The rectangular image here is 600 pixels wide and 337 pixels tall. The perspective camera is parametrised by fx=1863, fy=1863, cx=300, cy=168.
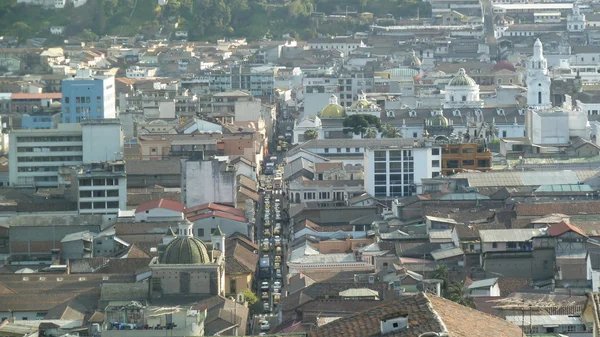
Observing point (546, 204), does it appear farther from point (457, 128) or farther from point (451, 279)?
point (457, 128)

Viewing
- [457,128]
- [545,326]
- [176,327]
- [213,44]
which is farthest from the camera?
[213,44]

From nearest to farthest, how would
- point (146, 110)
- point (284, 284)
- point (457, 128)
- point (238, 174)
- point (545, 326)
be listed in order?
point (545, 326), point (284, 284), point (238, 174), point (457, 128), point (146, 110)

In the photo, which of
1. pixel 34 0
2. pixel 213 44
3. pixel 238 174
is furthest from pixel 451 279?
pixel 34 0

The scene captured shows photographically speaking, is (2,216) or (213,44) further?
(213,44)

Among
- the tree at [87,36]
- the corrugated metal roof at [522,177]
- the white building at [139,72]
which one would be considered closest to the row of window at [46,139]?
the corrugated metal roof at [522,177]

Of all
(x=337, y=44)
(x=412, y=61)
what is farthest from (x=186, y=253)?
(x=337, y=44)

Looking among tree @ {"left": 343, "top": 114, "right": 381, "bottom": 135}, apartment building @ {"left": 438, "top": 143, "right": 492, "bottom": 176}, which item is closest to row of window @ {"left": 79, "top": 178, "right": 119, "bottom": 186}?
apartment building @ {"left": 438, "top": 143, "right": 492, "bottom": 176}

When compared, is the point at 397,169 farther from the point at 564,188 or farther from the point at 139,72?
the point at 139,72
